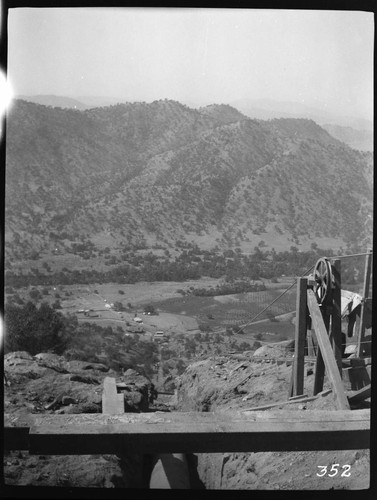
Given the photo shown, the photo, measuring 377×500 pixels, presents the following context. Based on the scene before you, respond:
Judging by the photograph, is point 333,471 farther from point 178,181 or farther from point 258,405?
point 178,181

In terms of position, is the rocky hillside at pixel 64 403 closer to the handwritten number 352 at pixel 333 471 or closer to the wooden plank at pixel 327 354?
the handwritten number 352 at pixel 333 471

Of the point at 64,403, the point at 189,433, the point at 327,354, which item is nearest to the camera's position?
the point at 189,433

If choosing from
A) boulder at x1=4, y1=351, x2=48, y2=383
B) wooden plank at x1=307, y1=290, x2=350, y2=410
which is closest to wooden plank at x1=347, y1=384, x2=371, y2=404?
wooden plank at x1=307, y1=290, x2=350, y2=410

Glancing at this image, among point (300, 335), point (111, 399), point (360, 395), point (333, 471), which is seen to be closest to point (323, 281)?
point (300, 335)

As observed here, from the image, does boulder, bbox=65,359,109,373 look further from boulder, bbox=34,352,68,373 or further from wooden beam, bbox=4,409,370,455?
wooden beam, bbox=4,409,370,455

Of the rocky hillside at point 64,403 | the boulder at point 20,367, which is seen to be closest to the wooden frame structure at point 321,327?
the rocky hillside at point 64,403
